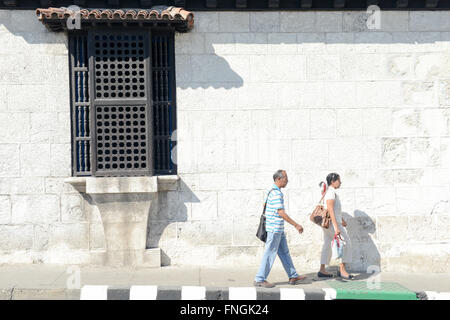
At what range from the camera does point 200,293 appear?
6.54 m

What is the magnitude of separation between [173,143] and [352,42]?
126 inches

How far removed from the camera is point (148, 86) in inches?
312

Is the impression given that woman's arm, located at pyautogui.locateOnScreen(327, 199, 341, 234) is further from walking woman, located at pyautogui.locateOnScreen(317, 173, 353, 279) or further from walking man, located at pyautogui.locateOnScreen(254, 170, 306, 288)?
walking man, located at pyautogui.locateOnScreen(254, 170, 306, 288)

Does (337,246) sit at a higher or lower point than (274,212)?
A: lower

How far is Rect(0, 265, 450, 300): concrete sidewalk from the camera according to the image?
6.80m

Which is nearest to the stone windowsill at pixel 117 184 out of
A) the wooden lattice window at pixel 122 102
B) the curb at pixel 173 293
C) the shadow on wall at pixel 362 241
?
the wooden lattice window at pixel 122 102

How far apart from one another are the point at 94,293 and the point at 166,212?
1.97 meters

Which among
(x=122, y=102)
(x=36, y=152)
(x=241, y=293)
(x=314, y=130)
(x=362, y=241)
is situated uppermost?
(x=122, y=102)

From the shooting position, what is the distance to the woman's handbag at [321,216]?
752 cm

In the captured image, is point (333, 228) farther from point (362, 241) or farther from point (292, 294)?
point (292, 294)

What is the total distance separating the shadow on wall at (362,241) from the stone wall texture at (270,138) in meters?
0.02

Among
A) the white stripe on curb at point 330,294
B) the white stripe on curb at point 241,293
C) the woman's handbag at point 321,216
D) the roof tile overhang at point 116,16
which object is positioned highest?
the roof tile overhang at point 116,16

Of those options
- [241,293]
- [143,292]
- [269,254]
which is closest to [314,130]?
[269,254]

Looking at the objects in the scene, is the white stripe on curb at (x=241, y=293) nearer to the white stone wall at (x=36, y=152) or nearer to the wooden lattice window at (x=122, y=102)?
the wooden lattice window at (x=122, y=102)
